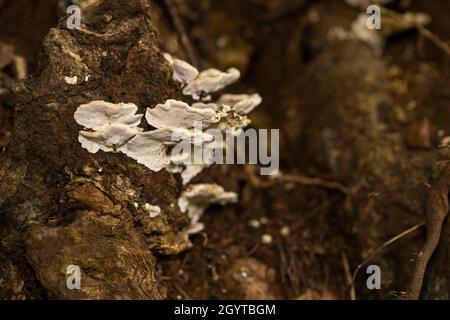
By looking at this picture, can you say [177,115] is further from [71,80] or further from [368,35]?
[368,35]

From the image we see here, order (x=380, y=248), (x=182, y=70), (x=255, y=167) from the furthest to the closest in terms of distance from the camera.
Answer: (x=255, y=167), (x=380, y=248), (x=182, y=70)

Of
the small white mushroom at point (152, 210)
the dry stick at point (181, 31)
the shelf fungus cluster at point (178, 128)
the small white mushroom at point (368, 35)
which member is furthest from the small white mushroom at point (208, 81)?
the small white mushroom at point (368, 35)

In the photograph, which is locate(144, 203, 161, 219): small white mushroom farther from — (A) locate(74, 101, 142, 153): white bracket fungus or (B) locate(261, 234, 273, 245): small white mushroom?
(B) locate(261, 234, 273, 245): small white mushroom

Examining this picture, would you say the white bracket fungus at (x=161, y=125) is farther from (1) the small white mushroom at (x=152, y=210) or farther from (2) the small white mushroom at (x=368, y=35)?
(2) the small white mushroom at (x=368, y=35)

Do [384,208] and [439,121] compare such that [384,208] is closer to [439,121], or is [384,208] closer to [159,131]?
[439,121]

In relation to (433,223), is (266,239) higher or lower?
lower

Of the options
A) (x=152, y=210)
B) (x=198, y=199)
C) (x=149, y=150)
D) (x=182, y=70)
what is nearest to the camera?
(x=149, y=150)

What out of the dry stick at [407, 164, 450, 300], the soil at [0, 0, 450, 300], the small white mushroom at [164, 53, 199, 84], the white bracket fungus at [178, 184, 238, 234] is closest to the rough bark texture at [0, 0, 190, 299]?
the soil at [0, 0, 450, 300]

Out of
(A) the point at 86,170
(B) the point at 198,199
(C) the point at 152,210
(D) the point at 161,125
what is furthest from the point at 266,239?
(A) the point at 86,170
